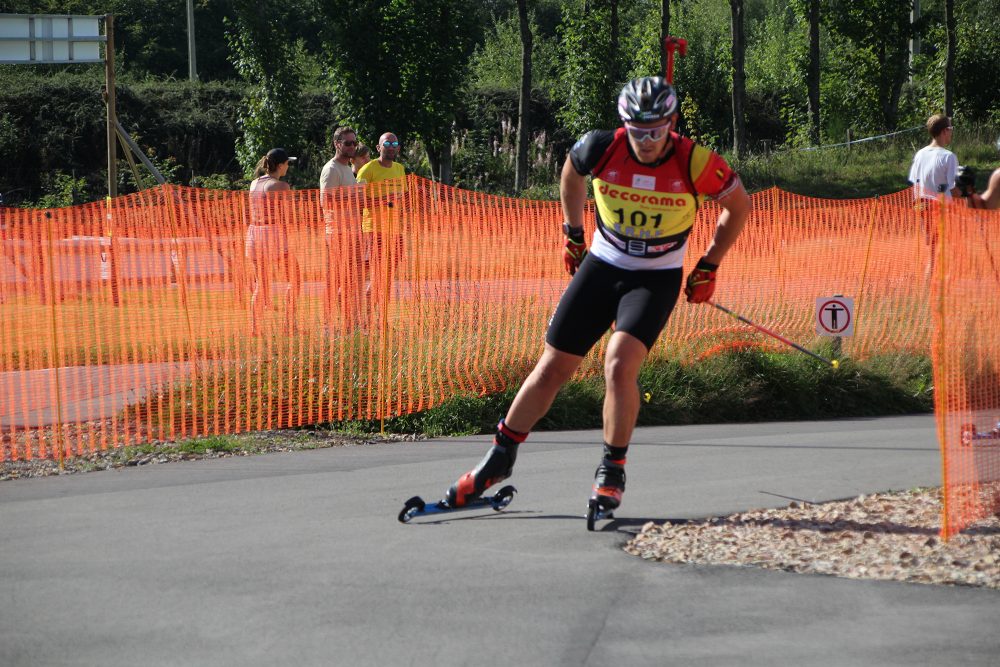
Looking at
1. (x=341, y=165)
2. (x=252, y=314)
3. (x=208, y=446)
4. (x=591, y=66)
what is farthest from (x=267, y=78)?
(x=208, y=446)

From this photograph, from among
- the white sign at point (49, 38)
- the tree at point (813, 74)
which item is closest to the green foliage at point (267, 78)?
the white sign at point (49, 38)

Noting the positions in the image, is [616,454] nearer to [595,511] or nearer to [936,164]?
[595,511]

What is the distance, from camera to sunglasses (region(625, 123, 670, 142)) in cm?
562

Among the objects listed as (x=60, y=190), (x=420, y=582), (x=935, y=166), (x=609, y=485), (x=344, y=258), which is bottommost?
(x=420, y=582)

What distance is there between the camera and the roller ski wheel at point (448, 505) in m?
5.97

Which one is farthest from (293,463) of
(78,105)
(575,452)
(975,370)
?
(78,105)

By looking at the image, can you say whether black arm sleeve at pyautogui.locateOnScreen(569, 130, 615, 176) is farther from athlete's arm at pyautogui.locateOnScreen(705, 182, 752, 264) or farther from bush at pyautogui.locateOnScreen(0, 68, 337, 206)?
bush at pyautogui.locateOnScreen(0, 68, 337, 206)

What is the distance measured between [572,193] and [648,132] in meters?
0.65

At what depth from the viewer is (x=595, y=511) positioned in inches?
228

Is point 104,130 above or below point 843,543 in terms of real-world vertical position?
above

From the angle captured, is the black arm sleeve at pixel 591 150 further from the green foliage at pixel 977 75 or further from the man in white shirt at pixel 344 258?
the green foliage at pixel 977 75

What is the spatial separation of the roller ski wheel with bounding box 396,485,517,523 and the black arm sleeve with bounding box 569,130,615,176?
63.4 inches

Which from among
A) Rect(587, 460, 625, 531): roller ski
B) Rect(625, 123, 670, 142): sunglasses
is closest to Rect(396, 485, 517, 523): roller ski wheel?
Rect(587, 460, 625, 531): roller ski

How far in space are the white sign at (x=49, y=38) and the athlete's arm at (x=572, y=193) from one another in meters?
15.5
